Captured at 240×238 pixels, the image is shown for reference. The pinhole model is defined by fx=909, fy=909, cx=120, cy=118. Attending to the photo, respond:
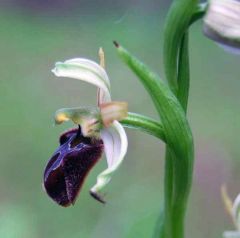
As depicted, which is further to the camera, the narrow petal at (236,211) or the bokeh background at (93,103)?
the bokeh background at (93,103)

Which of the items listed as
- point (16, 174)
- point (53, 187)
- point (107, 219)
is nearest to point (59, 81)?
point (16, 174)

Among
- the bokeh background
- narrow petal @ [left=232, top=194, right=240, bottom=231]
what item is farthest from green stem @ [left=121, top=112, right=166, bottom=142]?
the bokeh background

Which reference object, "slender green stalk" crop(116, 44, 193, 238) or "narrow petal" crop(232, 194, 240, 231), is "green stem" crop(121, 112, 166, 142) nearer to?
"slender green stalk" crop(116, 44, 193, 238)

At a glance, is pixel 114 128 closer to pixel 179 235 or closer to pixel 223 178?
pixel 179 235

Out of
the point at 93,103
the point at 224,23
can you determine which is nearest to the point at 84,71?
the point at 224,23

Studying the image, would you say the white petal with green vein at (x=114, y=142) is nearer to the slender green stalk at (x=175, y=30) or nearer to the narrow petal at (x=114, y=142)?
the narrow petal at (x=114, y=142)

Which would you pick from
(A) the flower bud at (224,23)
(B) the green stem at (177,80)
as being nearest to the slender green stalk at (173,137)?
(B) the green stem at (177,80)
